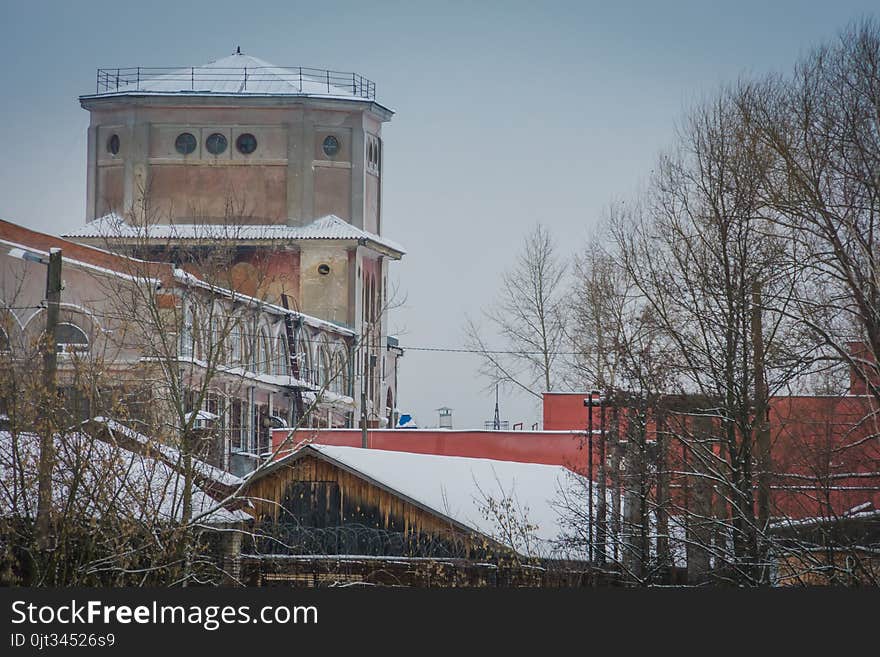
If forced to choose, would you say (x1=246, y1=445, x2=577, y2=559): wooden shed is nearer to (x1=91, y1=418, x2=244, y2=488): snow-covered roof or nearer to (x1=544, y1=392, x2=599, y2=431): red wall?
(x1=91, y1=418, x2=244, y2=488): snow-covered roof

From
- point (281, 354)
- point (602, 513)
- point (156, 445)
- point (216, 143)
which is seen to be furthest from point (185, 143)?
point (156, 445)

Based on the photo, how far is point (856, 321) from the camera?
2666 cm

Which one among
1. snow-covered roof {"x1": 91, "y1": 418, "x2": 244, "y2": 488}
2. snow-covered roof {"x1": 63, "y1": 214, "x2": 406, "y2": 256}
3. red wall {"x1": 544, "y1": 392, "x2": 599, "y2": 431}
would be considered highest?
snow-covered roof {"x1": 63, "y1": 214, "x2": 406, "y2": 256}

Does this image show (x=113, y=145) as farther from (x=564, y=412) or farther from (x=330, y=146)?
(x=564, y=412)

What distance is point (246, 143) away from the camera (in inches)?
2547

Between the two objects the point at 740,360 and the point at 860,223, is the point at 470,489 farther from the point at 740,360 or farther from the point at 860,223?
the point at 860,223

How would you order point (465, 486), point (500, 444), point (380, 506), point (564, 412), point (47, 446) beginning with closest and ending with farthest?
point (47, 446)
point (380, 506)
point (465, 486)
point (500, 444)
point (564, 412)

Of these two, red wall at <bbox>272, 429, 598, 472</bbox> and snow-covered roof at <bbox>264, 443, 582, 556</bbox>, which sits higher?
red wall at <bbox>272, 429, 598, 472</bbox>

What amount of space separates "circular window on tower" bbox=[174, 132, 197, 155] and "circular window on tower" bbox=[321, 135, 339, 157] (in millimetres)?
5251

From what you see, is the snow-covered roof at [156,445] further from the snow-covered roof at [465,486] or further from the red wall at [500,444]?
the red wall at [500,444]

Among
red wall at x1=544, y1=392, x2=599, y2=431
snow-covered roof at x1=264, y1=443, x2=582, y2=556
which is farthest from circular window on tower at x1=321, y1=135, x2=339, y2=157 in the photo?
snow-covered roof at x1=264, y1=443, x2=582, y2=556

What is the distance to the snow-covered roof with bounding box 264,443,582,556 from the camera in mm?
27938

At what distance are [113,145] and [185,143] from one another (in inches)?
114

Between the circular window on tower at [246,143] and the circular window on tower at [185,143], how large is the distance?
1765mm
